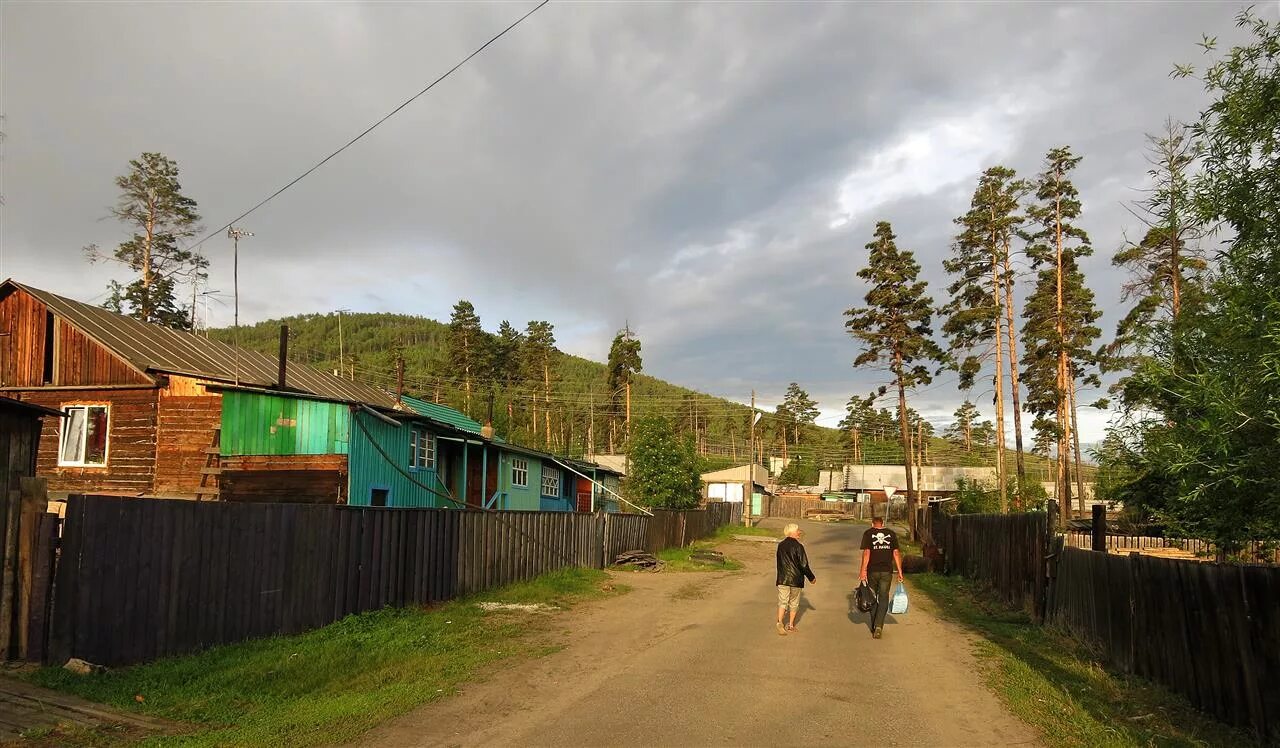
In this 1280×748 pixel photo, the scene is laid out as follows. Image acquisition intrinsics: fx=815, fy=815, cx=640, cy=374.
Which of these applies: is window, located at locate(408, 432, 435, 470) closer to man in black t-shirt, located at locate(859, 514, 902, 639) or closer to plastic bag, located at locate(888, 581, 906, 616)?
man in black t-shirt, located at locate(859, 514, 902, 639)

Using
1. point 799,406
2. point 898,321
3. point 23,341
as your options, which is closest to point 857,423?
point 799,406

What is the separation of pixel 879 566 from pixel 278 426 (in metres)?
16.0

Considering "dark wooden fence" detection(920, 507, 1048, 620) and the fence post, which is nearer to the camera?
the fence post

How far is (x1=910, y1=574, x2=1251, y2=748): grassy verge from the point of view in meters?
6.62

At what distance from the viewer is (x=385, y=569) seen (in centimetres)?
1244

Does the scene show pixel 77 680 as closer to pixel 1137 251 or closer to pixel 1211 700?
pixel 1211 700

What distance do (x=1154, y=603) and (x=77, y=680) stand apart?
35.1ft

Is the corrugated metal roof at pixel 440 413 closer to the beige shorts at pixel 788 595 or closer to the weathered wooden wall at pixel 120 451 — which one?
the weathered wooden wall at pixel 120 451

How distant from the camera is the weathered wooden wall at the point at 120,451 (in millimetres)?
21578

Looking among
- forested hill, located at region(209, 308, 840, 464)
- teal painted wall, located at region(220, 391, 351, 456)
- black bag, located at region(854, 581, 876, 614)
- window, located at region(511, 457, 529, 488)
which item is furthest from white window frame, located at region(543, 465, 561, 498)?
black bag, located at region(854, 581, 876, 614)

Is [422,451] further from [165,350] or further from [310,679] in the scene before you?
[310,679]

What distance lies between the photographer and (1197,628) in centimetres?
745

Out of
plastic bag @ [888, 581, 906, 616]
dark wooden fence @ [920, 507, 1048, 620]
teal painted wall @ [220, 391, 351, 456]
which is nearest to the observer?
plastic bag @ [888, 581, 906, 616]

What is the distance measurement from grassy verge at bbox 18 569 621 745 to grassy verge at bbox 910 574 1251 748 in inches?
215
